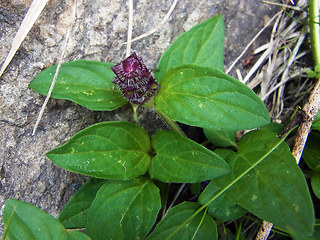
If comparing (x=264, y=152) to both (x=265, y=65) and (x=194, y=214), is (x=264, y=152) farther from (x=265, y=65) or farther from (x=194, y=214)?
(x=265, y=65)

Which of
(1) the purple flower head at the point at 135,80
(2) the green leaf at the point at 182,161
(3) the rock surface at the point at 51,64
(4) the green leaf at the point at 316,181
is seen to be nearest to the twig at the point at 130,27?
(3) the rock surface at the point at 51,64

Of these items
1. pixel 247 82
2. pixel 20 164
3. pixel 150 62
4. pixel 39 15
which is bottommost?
pixel 20 164

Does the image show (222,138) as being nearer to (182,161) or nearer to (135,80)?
(182,161)

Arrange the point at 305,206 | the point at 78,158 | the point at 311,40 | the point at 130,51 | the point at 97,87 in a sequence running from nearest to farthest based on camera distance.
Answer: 1. the point at 305,206
2. the point at 78,158
3. the point at 97,87
4. the point at 130,51
5. the point at 311,40

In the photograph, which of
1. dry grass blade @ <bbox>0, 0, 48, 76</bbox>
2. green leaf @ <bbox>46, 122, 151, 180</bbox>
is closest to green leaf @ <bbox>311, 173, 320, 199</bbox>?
green leaf @ <bbox>46, 122, 151, 180</bbox>

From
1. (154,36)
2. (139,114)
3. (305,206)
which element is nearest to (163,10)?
(154,36)

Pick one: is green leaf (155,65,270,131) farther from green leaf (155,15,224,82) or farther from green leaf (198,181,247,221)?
green leaf (198,181,247,221)
